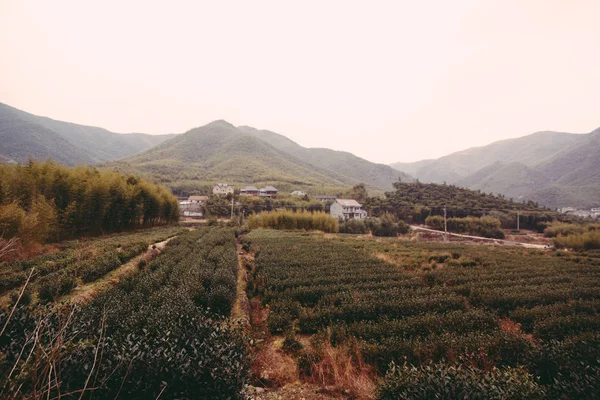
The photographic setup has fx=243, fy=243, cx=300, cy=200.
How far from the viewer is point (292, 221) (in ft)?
153

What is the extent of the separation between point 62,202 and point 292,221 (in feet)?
105

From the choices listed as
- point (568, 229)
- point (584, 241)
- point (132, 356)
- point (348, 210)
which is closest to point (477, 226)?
point (568, 229)

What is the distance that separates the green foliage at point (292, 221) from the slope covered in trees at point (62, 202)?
62.8ft

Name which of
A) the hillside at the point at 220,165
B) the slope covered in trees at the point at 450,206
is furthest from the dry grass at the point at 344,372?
the hillside at the point at 220,165

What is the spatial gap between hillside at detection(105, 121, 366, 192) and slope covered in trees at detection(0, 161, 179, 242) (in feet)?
225

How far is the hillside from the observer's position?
11369 centimetres

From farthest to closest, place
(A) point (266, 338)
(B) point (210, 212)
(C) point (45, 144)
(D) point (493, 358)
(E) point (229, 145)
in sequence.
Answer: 1. (E) point (229, 145)
2. (C) point (45, 144)
3. (B) point (210, 212)
4. (A) point (266, 338)
5. (D) point (493, 358)

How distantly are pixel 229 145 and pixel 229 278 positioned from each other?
184530mm

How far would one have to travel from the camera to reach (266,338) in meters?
9.47

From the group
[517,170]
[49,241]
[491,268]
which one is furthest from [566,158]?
[49,241]

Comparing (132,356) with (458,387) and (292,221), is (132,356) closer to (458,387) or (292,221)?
(458,387)

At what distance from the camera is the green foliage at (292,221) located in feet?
153

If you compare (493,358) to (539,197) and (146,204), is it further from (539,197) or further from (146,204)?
(539,197)

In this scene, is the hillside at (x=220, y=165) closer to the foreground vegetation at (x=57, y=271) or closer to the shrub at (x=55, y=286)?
the foreground vegetation at (x=57, y=271)
